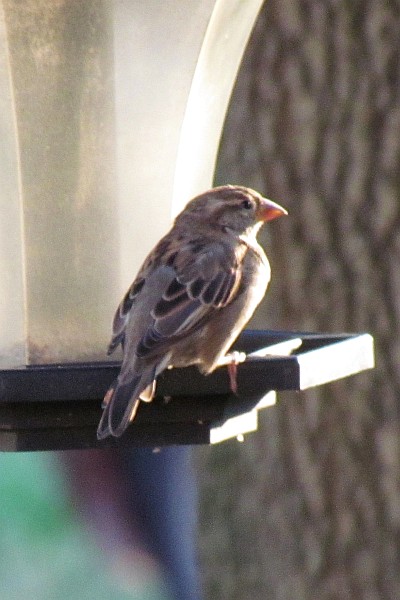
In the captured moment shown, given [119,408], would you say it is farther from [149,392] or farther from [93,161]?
[93,161]

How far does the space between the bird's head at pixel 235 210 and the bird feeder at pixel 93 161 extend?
248mm

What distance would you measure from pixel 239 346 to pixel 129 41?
1.05m

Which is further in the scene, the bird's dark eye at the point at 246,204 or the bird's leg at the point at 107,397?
the bird's dark eye at the point at 246,204

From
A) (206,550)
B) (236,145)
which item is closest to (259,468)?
(206,550)

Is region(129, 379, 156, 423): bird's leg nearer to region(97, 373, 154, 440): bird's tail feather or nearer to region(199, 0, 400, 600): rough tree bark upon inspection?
region(97, 373, 154, 440): bird's tail feather

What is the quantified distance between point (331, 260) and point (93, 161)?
288 cm

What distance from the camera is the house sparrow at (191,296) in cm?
354

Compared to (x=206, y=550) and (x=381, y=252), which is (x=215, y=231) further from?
(x=206, y=550)

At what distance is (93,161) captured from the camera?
13.0 feet

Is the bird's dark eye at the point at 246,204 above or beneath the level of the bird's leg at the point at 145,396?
above

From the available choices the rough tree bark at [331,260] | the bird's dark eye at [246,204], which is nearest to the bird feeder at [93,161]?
the bird's dark eye at [246,204]

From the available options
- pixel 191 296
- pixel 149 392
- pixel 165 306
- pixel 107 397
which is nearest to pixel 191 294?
pixel 191 296

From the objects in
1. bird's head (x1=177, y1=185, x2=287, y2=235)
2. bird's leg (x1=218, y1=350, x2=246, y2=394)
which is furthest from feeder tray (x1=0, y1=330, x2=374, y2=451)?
bird's head (x1=177, y1=185, x2=287, y2=235)

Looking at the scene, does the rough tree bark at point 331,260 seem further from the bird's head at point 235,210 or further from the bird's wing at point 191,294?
the bird's wing at point 191,294
